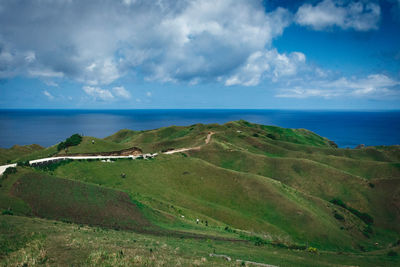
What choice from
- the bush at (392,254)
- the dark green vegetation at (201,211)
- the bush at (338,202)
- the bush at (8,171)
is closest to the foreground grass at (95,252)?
the dark green vegetation at (201,211)

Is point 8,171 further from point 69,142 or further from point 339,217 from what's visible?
point 339,217

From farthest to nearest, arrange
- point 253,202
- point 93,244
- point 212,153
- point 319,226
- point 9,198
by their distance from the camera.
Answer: point 212,153, point 253,202, point 319,226, point 9,198, point 93,244

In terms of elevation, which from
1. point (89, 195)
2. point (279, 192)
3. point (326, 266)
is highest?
point (89, 195)

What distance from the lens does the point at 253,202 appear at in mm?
50906

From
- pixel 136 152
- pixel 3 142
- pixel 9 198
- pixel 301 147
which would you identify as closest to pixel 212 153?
pixel 136 152

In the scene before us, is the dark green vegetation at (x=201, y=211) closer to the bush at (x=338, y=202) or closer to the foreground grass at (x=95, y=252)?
the foreground grass at (x=95, y=252)

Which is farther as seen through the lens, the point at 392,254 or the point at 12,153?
the point at 12,153

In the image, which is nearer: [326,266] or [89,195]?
[326,266]

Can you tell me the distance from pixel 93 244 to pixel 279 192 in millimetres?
45025

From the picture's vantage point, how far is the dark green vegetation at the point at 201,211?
18.2 metres

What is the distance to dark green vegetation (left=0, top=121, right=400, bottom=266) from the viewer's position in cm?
1823

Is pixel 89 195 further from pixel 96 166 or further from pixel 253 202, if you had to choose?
pixel 253 202

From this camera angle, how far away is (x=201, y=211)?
44.3 m

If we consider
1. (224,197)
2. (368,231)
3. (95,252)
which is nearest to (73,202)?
(95,252)
